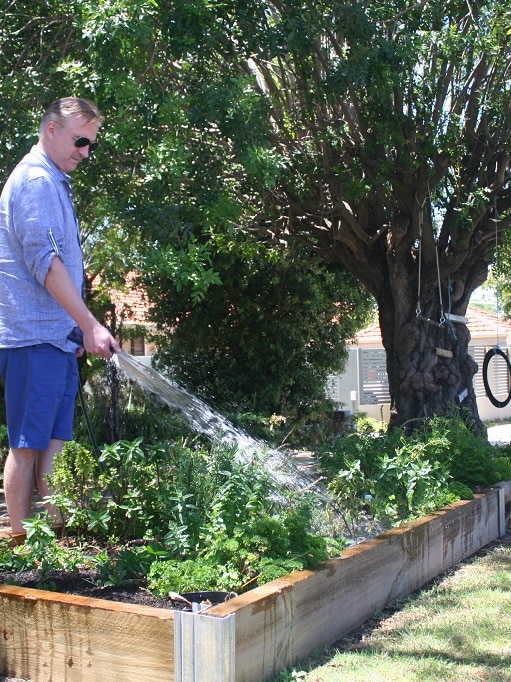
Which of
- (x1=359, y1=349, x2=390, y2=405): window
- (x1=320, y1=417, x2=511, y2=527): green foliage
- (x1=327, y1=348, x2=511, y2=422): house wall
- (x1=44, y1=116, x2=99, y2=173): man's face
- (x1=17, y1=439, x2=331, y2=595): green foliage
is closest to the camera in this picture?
(x1=17, y1=439, x2=331, y2=595): green foliage

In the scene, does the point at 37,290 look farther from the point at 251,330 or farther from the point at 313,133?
the point at 251,330

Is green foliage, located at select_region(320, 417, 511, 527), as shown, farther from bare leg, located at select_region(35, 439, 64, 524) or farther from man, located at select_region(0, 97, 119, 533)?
man, located at select_region(0, 97, 119, 533)

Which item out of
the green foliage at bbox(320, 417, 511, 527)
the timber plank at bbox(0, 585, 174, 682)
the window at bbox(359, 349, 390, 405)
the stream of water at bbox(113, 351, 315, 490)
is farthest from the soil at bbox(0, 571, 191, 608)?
the window at bbox(359, 349, 390, 405)

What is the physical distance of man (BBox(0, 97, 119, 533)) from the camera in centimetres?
394

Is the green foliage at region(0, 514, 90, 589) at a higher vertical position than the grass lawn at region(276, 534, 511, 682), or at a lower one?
higher

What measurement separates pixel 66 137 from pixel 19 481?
1.75 meters

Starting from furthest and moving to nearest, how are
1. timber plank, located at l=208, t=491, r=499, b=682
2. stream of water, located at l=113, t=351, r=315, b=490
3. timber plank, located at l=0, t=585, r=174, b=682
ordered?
stream of water, located at l=113, t=351, r=315, b=490, timber plank, located at l=208, t=491, r=499, b=682, timber plank, located at l=0, t=585, r=174, b=682

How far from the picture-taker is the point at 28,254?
155 inches

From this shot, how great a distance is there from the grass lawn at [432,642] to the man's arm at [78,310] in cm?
160

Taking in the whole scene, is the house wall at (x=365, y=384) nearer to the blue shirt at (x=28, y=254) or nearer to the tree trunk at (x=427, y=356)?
the tree trunk at (x=427, y=356)

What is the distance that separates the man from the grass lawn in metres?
1.68

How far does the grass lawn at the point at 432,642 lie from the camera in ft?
11.0

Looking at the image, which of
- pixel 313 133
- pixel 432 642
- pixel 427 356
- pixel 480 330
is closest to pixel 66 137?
pixel 432 642

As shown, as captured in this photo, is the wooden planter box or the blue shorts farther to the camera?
the blue shorts
